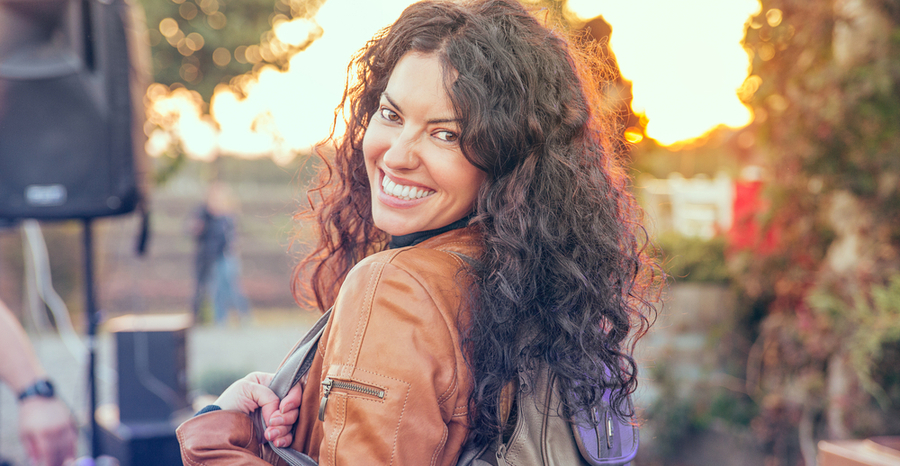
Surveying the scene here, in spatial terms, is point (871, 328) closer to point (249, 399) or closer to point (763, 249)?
point (763, 249)

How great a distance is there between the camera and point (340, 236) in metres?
1.39

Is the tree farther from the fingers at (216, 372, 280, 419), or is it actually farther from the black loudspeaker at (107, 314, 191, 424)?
the black loudspeaker at (107, 314, 191, 424)

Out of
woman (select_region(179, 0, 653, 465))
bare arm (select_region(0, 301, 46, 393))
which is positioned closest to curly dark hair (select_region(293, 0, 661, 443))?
woman (select_region(179, 0, 653, 465))

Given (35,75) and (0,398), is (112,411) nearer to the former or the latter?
(35,75)

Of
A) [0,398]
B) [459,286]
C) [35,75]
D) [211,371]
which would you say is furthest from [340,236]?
[0,398]

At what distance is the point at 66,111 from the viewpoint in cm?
225

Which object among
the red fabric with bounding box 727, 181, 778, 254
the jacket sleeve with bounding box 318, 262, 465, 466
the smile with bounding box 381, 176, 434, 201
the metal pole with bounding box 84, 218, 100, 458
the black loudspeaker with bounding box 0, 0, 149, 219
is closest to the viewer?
the jacket sleeve with bounding box 318, 262, 465, 466

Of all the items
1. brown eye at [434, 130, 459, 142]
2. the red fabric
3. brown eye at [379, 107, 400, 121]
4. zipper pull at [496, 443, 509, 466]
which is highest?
brown eye at [379, 107, 400, 121]

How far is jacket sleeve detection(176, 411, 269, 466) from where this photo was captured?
0.99 meters

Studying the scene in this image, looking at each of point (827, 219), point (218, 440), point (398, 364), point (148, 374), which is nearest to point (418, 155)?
point (398, 364)

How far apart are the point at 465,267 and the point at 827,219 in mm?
3010

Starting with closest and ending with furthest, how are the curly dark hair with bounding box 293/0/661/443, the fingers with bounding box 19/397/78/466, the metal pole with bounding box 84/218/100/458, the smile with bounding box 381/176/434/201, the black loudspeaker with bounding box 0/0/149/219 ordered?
the curly dark hair with bounding box 293/0/661/443 < the smile with bounding box 381/176/434/201 < the fingers with bounding box 19/397/78/466 < the black loudspeaker with bounding box 0/0/149/219 < the metal pole with bounding box 84/218/100/458

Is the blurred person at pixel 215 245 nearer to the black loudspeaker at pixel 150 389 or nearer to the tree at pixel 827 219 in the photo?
the black loudspeaker at pixel 150 389

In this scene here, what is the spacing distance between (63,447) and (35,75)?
50.5 inches
